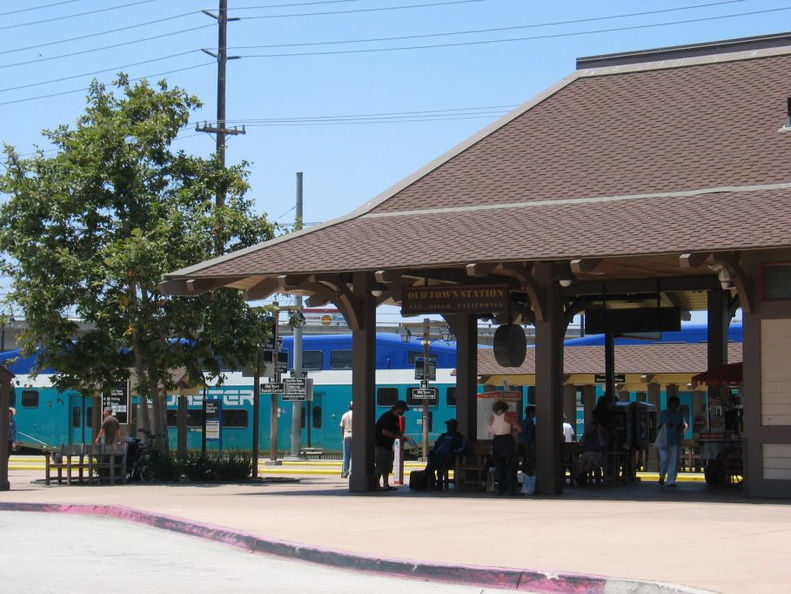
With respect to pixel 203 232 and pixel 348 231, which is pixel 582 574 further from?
pixel 203 232

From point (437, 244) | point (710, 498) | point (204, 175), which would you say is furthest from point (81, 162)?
point (710, 498)

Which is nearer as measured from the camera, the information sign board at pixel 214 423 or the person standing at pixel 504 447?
the person standing at pixel 504 447

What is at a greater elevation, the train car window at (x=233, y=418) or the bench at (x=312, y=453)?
the train car window at (x=233, y=418)

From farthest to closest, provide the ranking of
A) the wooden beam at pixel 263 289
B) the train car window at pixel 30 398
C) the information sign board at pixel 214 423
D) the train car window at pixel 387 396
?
the train car window at pixel 30 398 → the information sign board at pixel 214 423 → the train car window at pixel 387 396 → the wooden beam at pixel 263 289

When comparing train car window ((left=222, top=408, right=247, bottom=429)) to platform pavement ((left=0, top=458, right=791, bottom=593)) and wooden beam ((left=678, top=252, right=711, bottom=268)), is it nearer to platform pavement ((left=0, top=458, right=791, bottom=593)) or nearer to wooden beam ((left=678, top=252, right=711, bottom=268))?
platform pavement ((left=0, top=458, right=791, bottom=593))

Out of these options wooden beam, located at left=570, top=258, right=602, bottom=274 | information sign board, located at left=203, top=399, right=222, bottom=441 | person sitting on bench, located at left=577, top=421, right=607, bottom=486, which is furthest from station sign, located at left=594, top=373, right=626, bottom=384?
wooden beam, located at left=570, top=258, right=602, bottom=274

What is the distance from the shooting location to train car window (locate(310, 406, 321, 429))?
1721 inches

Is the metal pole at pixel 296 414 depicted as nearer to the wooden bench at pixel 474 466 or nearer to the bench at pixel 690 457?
the bench at pixel 690 457

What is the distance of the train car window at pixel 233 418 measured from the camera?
44344mm

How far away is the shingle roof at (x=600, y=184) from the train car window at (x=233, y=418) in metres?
22.8

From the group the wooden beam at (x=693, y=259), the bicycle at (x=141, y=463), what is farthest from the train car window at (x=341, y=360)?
the wooden beam at (x=693, y=259)

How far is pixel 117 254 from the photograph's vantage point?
82.0 feet

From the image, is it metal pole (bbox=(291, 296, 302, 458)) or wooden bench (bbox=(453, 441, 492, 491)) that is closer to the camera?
wooden bench (bbox=(453, 441, 492, 491))

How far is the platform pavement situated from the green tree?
12.9 ft
